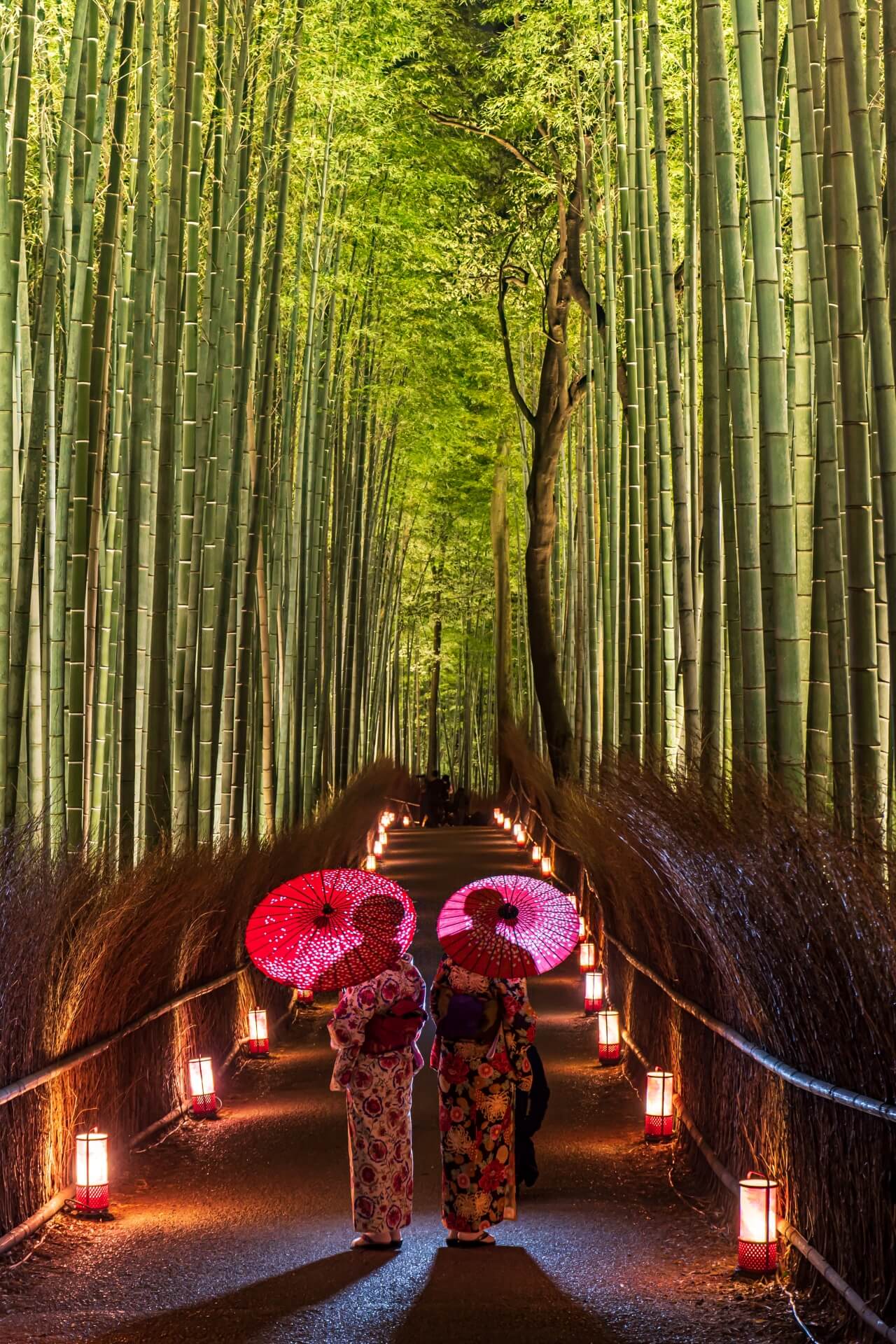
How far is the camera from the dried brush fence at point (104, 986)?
4691 mm

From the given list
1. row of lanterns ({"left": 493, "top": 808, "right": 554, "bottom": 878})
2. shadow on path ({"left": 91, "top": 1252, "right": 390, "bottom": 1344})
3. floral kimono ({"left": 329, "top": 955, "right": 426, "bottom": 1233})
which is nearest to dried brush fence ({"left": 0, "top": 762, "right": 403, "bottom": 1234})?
shadow on path ({"left": 91, "top": 1252, "right": 390, "bottom": 1344})

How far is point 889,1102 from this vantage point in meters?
3.44

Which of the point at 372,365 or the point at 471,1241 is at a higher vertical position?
the point at 372,365

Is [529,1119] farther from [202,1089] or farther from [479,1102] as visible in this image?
[202,1089]

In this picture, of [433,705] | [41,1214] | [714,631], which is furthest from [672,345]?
[433,705]

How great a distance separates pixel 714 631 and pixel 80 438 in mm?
2455

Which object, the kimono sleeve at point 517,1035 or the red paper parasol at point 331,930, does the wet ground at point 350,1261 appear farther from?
the red paper parasol at point 331,930

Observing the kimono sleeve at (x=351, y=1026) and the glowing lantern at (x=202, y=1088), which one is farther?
the glowing lantern at (x=202, y=1088)

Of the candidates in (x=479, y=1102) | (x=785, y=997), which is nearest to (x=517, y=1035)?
(x=479, y=1102)

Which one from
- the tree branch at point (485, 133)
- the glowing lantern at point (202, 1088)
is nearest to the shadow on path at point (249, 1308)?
the glowing lantern at point (202, 1088)

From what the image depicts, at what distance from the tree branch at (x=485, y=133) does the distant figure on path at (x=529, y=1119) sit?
11.9 m

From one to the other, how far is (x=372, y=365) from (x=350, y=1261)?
519 inches

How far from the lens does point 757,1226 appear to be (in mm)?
4215

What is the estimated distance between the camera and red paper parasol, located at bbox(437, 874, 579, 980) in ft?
15.8
